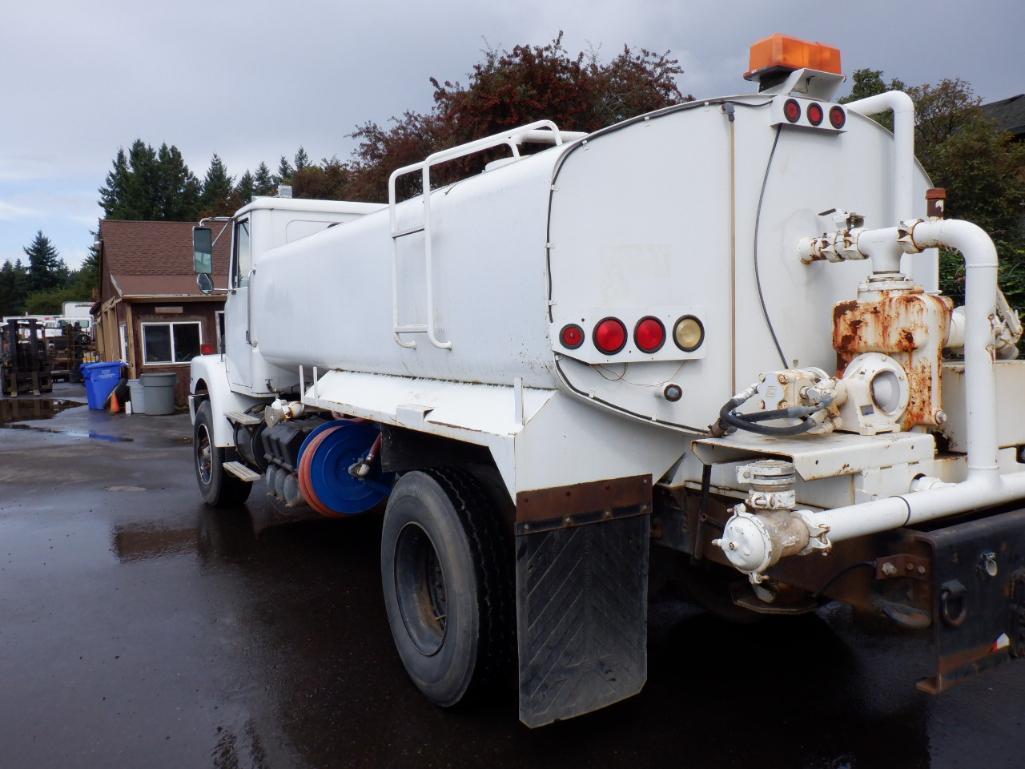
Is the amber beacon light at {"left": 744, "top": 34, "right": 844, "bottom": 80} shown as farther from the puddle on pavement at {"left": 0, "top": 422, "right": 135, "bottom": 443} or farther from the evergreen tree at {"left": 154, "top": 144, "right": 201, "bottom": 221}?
the evergreen tree at {"left": 154, "top": 144, "right": 201, "bottom": 221}

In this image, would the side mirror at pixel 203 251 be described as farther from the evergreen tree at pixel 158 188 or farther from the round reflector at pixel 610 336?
the evergreen tree at pixel 158 188

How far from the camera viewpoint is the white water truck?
262cm

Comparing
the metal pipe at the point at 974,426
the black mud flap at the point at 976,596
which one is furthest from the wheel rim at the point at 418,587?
the black mud flap at the point at 976,596

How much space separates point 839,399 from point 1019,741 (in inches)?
70.1

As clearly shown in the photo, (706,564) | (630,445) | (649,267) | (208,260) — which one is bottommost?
(706,564)

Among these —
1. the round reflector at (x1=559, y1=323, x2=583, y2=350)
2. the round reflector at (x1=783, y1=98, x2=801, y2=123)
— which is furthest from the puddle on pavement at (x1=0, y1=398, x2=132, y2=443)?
the round reflector at (x1=783, y1=98, x2=801, y2=123)

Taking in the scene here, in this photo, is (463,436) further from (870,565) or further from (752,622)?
(752,622)

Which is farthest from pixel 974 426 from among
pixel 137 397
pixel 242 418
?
pixel 137 397

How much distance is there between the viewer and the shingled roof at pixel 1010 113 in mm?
20734

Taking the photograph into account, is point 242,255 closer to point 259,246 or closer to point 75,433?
point 259,246

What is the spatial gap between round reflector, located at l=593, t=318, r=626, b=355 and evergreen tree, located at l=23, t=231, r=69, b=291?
365 feet

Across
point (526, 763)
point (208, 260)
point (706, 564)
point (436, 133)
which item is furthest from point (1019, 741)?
point (436, 133)

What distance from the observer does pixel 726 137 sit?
3084mm

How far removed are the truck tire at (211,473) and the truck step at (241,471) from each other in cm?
33
